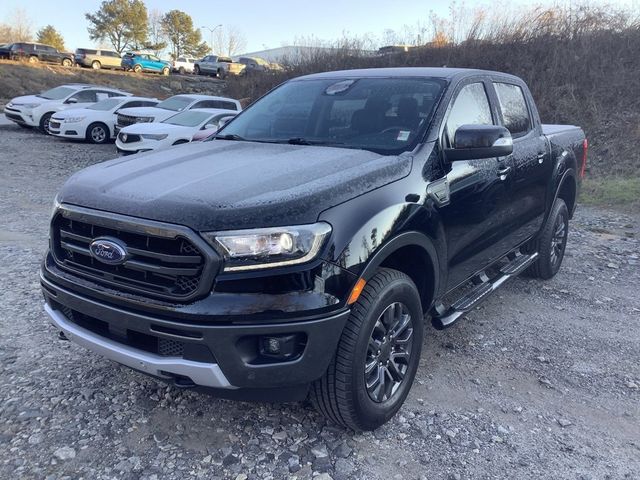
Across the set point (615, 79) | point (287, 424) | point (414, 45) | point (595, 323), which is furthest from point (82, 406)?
point (414, 45)

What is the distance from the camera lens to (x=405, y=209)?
9.66 ft

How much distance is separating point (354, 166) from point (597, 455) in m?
1.94

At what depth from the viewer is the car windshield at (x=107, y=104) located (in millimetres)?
17609

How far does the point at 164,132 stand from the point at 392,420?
11.4 m

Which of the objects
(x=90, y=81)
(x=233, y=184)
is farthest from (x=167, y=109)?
(x=90, y=81)

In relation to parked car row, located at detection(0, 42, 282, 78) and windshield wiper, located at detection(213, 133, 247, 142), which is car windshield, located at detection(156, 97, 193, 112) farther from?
parked car row, located at detection(0, 42, 282, 78)

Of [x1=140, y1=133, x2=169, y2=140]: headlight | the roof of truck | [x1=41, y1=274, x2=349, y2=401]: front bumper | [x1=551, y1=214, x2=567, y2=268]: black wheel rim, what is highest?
the roof of truck

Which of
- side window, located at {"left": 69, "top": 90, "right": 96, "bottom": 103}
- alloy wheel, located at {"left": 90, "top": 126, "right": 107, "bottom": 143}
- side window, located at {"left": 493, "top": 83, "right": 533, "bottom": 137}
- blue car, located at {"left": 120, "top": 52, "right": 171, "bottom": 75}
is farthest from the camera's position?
blue car, located at {"left": 120, "top": 52, "right": 171, "bottom": 75}

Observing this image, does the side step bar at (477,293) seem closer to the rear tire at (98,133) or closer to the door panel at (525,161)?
the door panel at (525,161)

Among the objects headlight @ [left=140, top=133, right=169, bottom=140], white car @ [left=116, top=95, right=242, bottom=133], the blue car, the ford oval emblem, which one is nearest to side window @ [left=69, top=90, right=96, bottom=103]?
white car @ [left=116, top=95, right=242, bottom=133]

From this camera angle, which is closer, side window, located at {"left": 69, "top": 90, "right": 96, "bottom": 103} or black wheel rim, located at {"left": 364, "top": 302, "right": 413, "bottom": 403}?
black wheel rim, located at {"left": 364, "top": 302, "right": 413, "bottom": 403}

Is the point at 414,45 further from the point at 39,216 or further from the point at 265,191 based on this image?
the point at 265,191

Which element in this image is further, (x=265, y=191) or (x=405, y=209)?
(x=405, y=209)

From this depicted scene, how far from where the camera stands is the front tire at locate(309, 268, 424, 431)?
265cm
